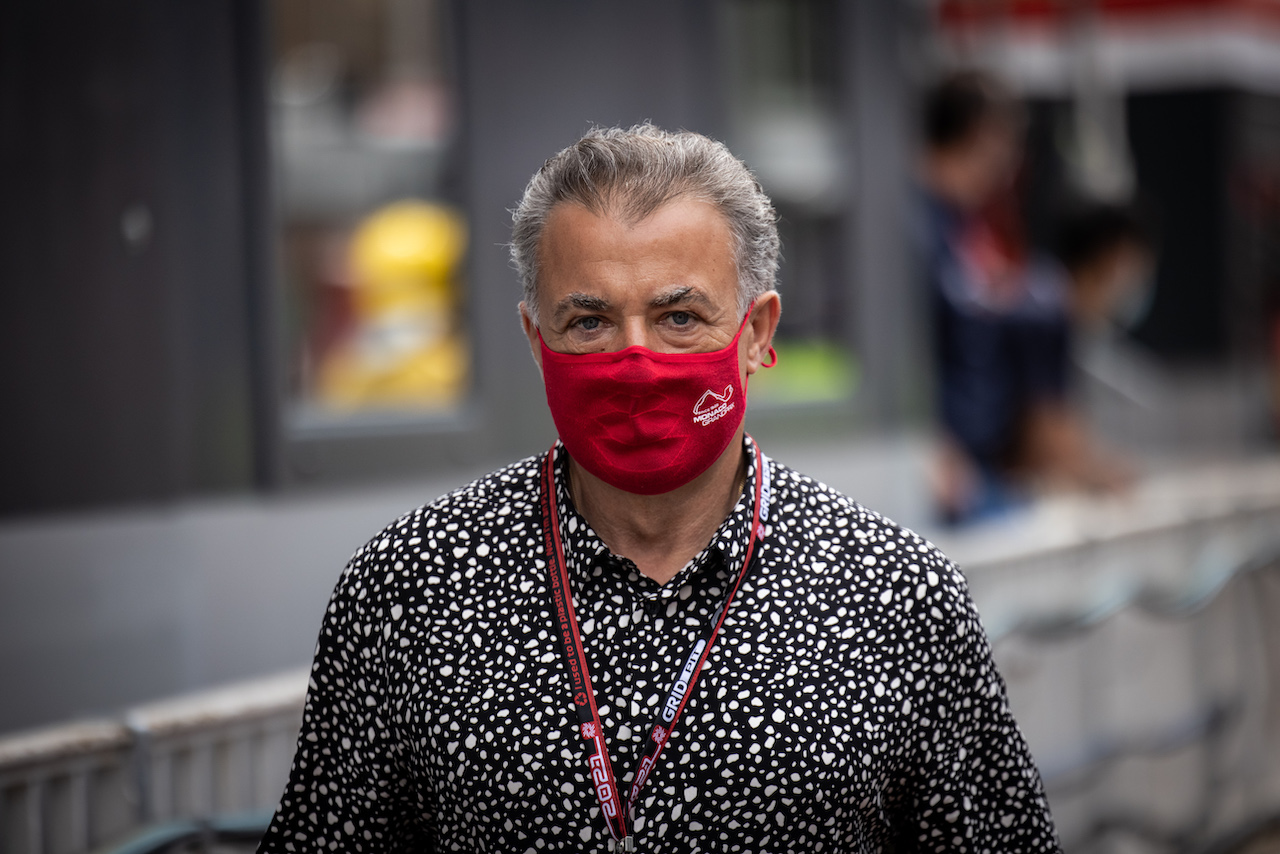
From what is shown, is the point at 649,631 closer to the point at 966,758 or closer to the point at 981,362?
the point at 966,758

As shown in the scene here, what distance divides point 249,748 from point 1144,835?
9.79 feet

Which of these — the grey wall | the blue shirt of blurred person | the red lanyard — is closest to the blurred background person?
the blue shirt of blurred person

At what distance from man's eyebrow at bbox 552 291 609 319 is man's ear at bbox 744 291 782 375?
246mm

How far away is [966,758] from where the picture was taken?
2.14 meters

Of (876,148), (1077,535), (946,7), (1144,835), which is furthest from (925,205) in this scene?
(946,7)

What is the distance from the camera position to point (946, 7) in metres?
9.84

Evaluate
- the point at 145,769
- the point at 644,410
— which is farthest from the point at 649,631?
the point at 145,769

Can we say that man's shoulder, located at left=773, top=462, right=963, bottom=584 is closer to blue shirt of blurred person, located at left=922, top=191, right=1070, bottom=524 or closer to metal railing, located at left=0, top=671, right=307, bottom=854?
metal railing, located at left=0, top=671, right=307, bottom=854

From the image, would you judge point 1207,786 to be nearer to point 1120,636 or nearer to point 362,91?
point 1120,636

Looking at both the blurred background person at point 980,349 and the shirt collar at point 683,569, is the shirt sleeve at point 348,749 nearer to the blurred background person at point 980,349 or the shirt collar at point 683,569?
the shirt collar at point 683,569

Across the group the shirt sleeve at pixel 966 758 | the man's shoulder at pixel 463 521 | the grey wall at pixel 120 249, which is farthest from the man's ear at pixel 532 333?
the grey wall at pixel 120 249

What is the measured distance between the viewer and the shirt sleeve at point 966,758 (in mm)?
2088

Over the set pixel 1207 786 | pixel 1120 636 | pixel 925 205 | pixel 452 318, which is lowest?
pixel 1207 786

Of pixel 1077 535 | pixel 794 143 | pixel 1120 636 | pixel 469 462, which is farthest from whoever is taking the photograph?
pixel 794 143
